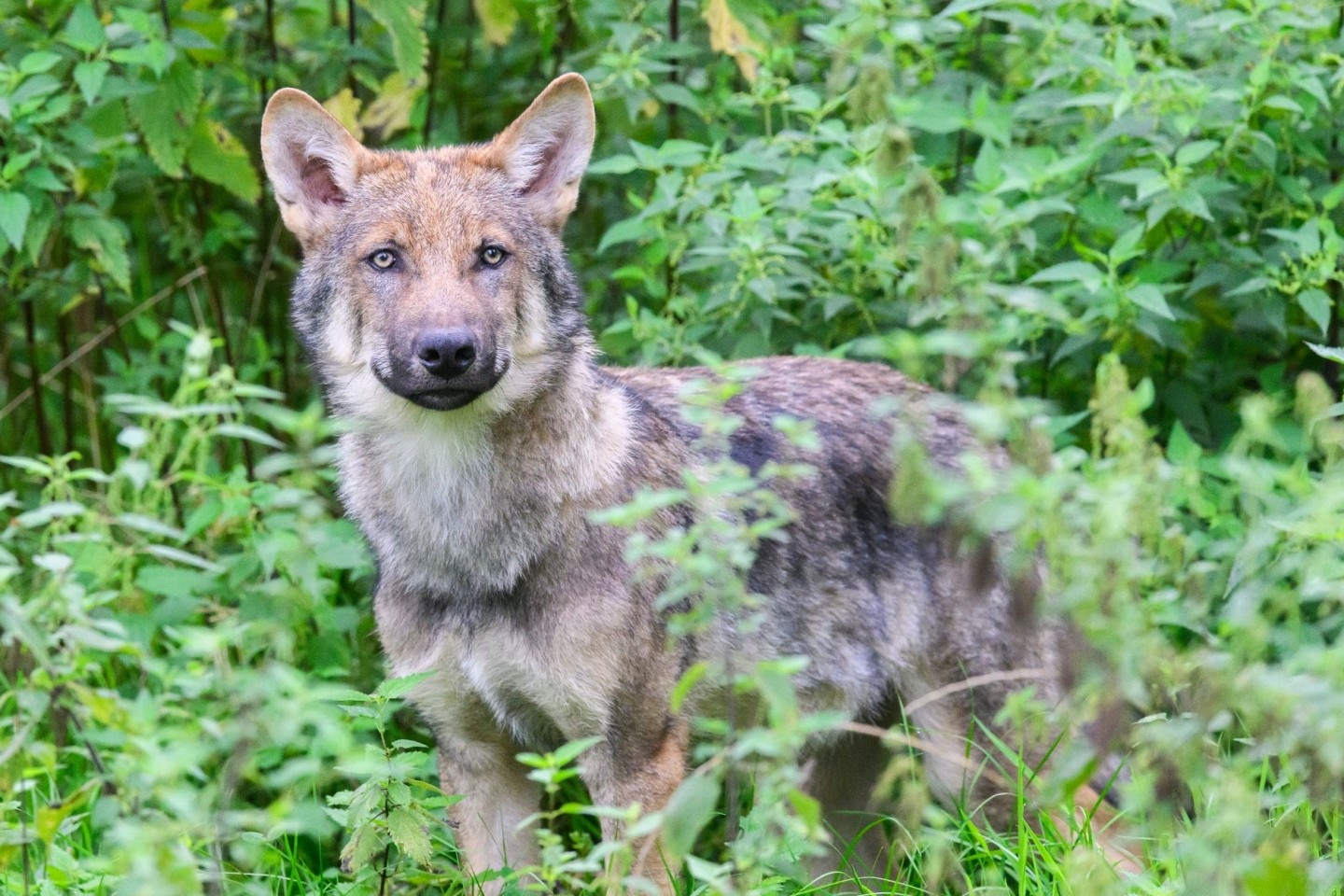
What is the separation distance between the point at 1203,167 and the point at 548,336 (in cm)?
265

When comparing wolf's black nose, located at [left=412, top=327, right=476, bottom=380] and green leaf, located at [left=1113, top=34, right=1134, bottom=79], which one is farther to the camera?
green leaf, located at [left=1113, top=34, right=1134, bottom=79]

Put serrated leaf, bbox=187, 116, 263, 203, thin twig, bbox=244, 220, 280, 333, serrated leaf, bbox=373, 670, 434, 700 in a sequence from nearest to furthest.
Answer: serrated leaf, bbox=373, 670, 434, 700 → serrated leaf, bbox=187, 116, 263, 203 → thin twig, bbox=244, 220, 280, 333

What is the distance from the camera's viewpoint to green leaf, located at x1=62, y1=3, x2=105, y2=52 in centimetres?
524

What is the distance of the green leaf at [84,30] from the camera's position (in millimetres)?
5238

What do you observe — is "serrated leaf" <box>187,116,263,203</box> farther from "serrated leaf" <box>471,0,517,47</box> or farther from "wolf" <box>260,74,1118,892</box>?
"wolf" <box>260,74,1118,892</box>

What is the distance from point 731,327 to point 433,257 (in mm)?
1588

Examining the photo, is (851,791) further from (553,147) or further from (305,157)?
(305,157)

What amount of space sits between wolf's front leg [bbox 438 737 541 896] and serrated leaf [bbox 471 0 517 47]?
3.11m

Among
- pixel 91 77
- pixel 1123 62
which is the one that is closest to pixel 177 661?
pixel 91 77

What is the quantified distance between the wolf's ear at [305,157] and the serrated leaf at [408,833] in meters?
1.76

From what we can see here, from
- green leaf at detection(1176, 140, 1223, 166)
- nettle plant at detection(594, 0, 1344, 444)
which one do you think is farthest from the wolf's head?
green leaf at detection(1176, 140, 1223, 166)

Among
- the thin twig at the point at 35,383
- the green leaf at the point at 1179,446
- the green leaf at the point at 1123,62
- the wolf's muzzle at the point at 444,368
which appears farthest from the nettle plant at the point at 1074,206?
the thin twig at the point at 35,383

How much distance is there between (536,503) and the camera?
164 inches

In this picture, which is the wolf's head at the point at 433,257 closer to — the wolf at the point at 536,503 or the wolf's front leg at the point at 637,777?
the wolf at the point at 536,503
